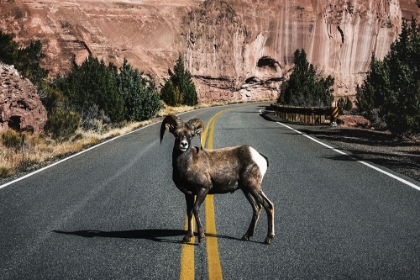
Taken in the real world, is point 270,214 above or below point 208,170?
below

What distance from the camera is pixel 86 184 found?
878cm

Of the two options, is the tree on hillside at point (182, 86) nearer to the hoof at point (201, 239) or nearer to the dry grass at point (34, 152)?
the dry grass at point (34, 152)

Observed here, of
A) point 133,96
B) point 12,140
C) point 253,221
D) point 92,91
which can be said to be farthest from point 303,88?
point 253,221

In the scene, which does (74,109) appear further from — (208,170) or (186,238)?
(208,170)

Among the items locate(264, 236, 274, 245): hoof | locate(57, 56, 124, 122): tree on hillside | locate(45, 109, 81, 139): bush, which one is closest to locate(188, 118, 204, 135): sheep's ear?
locate(264, 236, 274, 245): hoof

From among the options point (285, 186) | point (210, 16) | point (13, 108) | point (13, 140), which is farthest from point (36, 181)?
point (210, 16)

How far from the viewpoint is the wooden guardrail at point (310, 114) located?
2581 centimetres

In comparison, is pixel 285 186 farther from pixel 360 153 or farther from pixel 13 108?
pixel 13 108

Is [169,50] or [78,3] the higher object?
[78,3]

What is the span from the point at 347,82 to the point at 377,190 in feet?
327

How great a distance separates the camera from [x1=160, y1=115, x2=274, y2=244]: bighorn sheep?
476 cm

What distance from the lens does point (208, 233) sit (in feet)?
17.7

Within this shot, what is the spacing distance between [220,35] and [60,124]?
253ft

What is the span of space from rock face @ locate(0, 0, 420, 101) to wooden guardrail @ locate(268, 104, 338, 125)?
1829 inches
